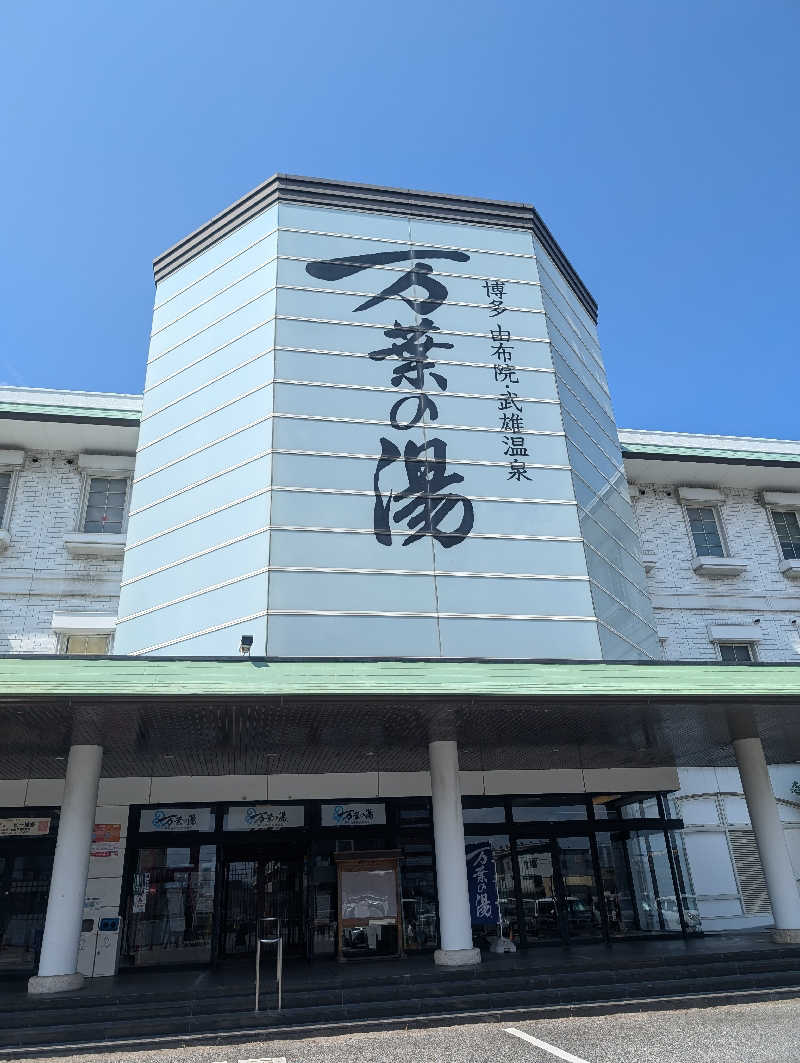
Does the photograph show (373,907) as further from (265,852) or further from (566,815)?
(566,815)

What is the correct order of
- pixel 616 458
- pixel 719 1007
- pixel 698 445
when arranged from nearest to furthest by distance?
pixel 719 1007, pixel 616 458, pixel 698 445

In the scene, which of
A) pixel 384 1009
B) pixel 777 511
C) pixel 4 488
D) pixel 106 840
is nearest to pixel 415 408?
pixel 4 488

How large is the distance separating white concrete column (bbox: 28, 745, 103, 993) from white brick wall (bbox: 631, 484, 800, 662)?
559 inches

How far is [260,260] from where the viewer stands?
1856cm

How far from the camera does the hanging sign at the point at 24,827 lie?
14.4 m

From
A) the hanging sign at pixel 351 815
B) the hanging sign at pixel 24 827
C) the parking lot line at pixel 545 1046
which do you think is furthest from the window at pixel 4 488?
the parking lot line at pixel 545 1046

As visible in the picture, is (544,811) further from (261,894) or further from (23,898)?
(23,898)

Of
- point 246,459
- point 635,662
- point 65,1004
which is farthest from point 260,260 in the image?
point 65,1004

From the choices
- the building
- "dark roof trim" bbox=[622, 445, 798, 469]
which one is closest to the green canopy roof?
the building

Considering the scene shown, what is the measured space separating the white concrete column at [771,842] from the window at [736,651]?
6261 millimetres

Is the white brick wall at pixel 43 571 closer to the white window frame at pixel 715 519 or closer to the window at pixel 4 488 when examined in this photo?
the window at pixel 4 488

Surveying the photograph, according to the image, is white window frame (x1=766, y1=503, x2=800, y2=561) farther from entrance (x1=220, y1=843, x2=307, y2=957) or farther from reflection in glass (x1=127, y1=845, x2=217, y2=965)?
reflection in glass (x1=127, y1=845, x2=217, y2=965)

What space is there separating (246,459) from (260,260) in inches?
218

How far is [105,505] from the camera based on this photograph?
18938 millimetres
